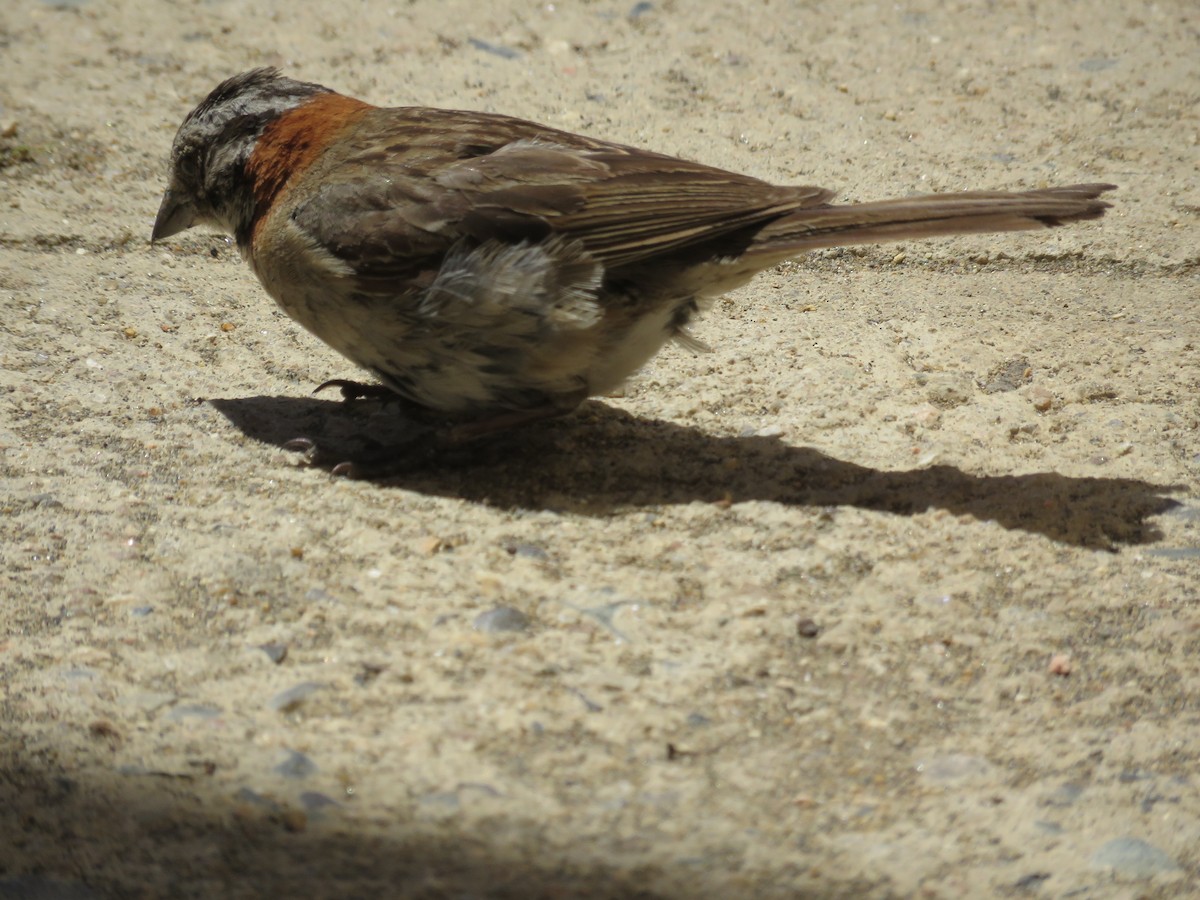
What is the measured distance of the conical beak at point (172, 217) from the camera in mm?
4953

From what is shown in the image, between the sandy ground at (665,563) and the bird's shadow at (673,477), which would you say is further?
the bird's shadow at (673,477)

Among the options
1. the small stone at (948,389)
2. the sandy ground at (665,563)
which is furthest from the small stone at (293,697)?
the small stone at (948,389)

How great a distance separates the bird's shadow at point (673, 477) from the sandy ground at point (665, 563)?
Answer: 16 millimetres

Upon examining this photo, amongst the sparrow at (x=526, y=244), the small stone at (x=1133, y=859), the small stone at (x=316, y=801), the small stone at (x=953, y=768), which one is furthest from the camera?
the sparrow at (x=526, y=244)

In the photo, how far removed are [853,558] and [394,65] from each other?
4324 mm

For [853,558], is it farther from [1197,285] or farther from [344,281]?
[1197,285]

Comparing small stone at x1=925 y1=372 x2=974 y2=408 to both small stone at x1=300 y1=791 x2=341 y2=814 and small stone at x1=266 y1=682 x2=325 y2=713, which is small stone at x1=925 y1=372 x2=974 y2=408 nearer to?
small stone at x1=266 y1=682 x2=325 y2=713

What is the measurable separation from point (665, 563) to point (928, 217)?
4.38 ft

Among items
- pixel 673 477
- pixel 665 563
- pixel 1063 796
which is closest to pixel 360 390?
pixel 673 477

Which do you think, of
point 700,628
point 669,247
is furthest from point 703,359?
point 700,628

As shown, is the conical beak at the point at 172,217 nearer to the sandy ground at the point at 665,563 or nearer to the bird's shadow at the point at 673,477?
the sandy ground at the point at 665,563

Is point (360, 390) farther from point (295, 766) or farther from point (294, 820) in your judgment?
point (294, 820)

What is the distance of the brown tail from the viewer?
3902mm

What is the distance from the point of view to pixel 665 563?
369cm
